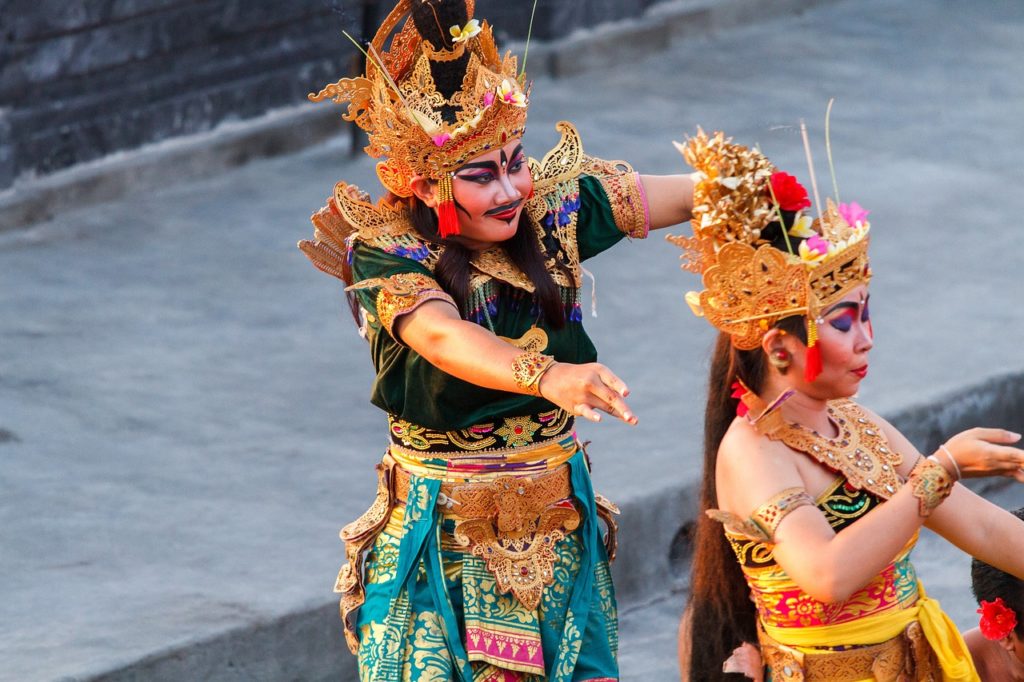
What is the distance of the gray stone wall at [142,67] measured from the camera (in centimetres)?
719

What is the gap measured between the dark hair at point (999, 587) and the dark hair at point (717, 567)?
52 centimetres

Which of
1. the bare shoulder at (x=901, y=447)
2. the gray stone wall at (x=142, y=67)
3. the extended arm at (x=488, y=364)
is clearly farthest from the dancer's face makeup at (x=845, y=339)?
the gray stone wall at (x=142, y=67)

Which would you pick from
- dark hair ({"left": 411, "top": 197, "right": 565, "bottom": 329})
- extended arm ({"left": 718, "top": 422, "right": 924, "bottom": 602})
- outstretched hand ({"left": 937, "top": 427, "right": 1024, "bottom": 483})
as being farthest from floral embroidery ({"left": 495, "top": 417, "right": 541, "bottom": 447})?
outstretched hand ({"left": 937, "top": 427, "right": 1024, "bottom": 483})

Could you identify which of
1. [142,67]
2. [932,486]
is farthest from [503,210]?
[142,67]

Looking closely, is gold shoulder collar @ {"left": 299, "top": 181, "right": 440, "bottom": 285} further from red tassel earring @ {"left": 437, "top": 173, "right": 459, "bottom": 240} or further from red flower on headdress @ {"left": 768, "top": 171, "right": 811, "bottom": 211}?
red flower on headdress @ {"left": 768, "top": 171, "right": 811, "bottom": 211}

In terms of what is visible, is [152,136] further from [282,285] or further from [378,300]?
[378,300]

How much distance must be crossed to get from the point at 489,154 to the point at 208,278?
11.6ft

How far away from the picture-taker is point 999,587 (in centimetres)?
353

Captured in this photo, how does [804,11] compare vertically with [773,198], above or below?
below

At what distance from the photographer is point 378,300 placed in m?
3.35

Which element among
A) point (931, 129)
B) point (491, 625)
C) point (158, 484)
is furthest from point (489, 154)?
point (931, 129)

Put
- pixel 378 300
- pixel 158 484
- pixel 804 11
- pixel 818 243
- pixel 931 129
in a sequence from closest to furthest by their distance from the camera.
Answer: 1. pixel 818 243
2. pixel 378 300
3. pixel 158 484
4. pixel 931 129
5. pixel 804 11

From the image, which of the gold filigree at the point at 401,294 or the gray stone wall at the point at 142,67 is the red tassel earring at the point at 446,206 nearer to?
the gold filigree at the point at 401,294

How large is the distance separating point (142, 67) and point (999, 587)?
196 inches
